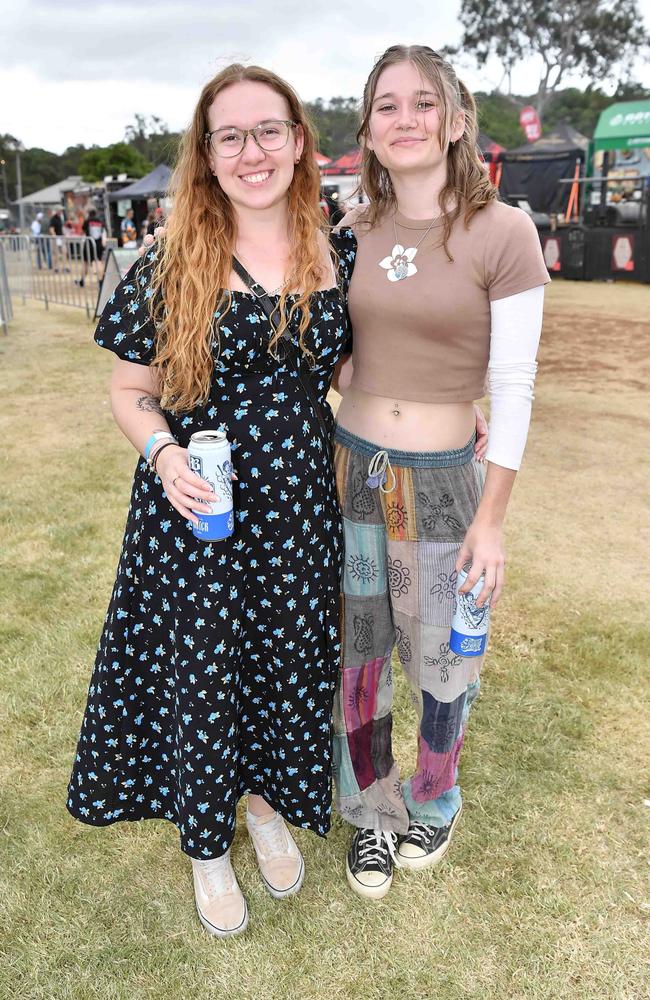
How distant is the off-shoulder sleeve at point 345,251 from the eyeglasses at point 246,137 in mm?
280

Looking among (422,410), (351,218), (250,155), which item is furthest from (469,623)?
(250,155)

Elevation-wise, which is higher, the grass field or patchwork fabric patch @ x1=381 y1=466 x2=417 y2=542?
patchwork fabric patch @ x1=381 y1=466 x2=417 y2=542

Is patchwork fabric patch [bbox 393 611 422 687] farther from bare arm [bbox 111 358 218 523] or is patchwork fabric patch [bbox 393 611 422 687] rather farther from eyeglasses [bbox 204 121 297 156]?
eyeglasses [bbox 204 121 297 156]

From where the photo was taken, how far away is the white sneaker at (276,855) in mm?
2207

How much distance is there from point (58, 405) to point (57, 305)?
776 cm

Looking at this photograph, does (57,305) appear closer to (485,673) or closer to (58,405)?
(58,405)

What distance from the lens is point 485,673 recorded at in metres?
3.26

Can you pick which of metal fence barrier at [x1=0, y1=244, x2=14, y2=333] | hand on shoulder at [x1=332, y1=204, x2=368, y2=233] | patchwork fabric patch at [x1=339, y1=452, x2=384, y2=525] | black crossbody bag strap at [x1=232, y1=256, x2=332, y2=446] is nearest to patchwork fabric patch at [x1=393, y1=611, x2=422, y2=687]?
patchwork fabric patch at [x1=339, y1=452, x2=384, y2=525]

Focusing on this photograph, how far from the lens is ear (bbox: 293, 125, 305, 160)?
1825mm

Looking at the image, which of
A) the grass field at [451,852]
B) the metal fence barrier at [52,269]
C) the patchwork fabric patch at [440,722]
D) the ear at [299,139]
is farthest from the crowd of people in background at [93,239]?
the grass field at [451,852]

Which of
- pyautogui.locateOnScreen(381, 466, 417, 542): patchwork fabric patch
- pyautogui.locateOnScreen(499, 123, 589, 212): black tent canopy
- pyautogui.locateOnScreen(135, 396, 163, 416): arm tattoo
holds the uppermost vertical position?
pyautogui.locateOnScreen(499, 123, 589, 212): black tent canopy

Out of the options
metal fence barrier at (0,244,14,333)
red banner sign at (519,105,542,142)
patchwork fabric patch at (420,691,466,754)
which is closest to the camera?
patchwork fabric patch at (420,691,466,754)

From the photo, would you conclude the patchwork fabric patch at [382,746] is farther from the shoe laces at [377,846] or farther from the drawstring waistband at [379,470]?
the drawstring waistband at [379,470]

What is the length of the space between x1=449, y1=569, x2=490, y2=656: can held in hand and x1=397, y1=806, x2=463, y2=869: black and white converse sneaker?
30.6 inches
